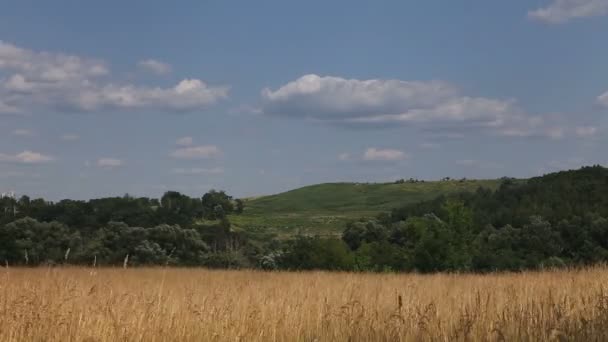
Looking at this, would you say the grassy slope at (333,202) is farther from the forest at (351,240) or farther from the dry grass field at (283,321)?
the dry grass field at (283,321)

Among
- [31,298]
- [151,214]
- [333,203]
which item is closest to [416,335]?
[31,298]

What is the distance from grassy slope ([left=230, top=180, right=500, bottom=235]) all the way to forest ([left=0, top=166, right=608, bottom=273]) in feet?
137

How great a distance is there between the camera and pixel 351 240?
4569cm

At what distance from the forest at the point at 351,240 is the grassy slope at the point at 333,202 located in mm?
41745

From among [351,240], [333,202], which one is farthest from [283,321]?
[333,202]

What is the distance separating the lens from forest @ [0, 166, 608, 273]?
2886cm

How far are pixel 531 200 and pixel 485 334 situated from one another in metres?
55.2

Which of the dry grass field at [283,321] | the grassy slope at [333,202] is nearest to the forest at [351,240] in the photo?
the dry grass field at [283,321]

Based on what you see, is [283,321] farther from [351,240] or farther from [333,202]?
[333,202]

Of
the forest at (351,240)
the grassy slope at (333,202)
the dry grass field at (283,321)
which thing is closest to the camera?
the dry grass field at (283,321)

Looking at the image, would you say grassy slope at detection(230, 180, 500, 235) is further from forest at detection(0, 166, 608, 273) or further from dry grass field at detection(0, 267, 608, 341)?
dry grass field at detection(0, 267, 608, 341)

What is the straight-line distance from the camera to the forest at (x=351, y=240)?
94.7 ft

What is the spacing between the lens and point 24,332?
5734 millimetres

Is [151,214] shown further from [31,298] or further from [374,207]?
[374,207]
